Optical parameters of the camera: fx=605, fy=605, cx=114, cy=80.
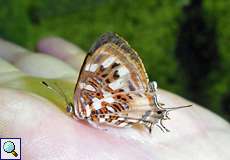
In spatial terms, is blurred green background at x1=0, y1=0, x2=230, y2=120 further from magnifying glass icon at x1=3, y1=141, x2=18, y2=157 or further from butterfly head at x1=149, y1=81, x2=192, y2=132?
magnifying glass icon at x1=3, y1=141, x2=18, y2=157

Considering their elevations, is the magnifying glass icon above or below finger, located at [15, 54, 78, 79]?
below

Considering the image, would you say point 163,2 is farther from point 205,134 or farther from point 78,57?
point 205,134

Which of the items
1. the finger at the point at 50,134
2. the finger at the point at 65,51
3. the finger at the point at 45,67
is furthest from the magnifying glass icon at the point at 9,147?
the finger at the point at 65,51

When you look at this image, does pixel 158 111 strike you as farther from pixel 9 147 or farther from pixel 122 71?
pixel 9 147

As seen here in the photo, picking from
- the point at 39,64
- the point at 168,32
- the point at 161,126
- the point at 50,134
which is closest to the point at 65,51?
the point at 39,64

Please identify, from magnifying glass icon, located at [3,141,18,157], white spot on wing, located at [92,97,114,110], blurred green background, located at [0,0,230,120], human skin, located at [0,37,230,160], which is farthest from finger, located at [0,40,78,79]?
blurred green background, located at [0,0,230,120]

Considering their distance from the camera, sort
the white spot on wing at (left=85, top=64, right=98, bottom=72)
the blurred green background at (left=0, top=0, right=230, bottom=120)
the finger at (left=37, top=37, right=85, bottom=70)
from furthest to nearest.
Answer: the blurred green background at (left=0, top=0, right=230, bottom=120), the finger at (left=37, top=37, right=85, bottom=70), the white spot on wing at (left=85, top=64, right=98, bottom=72)

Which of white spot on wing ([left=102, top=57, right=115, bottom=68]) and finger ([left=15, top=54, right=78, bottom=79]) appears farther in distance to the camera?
finger ([left=15, top=54, right=78, bottom=79])

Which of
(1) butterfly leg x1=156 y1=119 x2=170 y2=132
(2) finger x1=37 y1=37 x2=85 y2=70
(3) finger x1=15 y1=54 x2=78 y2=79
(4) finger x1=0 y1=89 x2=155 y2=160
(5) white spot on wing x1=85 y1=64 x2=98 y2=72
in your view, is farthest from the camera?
(2) finger x1=37 y1=37 x2=85 y2=70
